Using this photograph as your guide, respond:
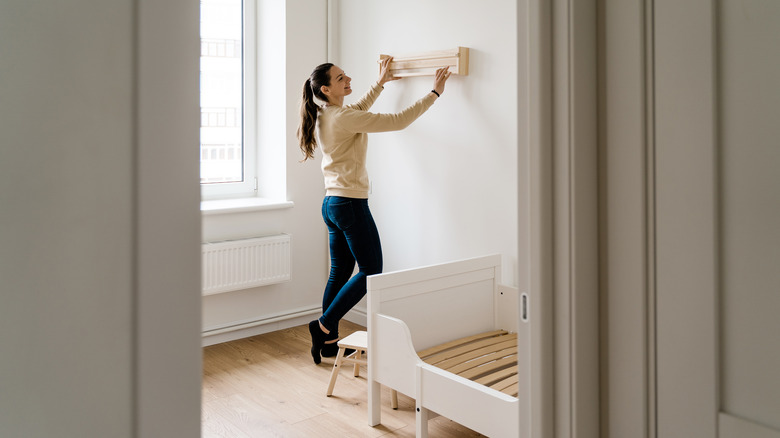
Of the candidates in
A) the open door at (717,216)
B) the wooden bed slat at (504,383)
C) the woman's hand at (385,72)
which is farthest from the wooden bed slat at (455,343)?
the open door at (717,216)

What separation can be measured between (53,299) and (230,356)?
3007mm

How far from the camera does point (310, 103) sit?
3330 mm

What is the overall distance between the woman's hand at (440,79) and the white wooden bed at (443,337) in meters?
0.88

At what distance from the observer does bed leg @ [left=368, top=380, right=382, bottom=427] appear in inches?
105

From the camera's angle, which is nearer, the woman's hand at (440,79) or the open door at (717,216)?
the open door at (717,216)

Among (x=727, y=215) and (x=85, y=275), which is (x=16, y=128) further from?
(x=727, y=215)

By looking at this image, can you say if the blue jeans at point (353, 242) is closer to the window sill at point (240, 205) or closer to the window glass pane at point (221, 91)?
the window sill at point (240, 205)

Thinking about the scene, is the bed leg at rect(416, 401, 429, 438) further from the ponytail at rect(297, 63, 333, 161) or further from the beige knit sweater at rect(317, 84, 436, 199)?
the ponytail at rect(297, 63, 333, 161)

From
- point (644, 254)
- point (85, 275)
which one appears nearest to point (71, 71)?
point (85, 275)

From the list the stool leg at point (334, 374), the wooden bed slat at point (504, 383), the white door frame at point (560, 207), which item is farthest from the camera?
the stool leg at point (334, 374)

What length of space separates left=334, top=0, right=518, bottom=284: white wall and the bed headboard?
174 mm

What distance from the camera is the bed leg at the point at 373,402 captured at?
2.66 m

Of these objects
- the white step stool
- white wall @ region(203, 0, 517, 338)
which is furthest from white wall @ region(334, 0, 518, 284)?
the white step stool

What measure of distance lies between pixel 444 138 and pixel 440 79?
0.35 meters
